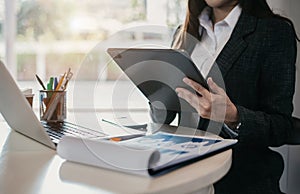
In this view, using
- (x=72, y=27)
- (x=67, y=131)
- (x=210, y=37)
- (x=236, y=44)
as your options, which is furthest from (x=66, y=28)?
(x=67, y=131)

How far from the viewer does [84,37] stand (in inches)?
91.5

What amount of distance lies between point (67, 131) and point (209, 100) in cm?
41

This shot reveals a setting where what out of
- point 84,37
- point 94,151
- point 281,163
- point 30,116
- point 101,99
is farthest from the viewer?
point 84,37

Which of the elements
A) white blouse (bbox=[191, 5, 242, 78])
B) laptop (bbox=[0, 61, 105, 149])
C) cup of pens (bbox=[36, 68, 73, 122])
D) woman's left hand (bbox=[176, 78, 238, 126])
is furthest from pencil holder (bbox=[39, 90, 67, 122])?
white blouse (bbox=[191, 5, 242, 78])

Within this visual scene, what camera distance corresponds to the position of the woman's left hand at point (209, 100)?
44.4 inches

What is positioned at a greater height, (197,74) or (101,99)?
(197,74)

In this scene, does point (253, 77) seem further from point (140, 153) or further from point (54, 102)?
point (140, 153)

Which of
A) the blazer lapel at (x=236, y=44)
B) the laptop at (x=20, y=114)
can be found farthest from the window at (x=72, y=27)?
the laptop at (x=20, y=114)

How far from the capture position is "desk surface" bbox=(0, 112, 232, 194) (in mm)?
666

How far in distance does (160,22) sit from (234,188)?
1177 mm

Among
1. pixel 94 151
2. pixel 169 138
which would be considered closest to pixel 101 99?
pixel 169 138

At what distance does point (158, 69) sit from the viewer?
45.0 inches

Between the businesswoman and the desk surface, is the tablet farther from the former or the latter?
the desk surface

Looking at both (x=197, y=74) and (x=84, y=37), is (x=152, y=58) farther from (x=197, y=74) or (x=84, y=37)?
(x=84, y=37)
